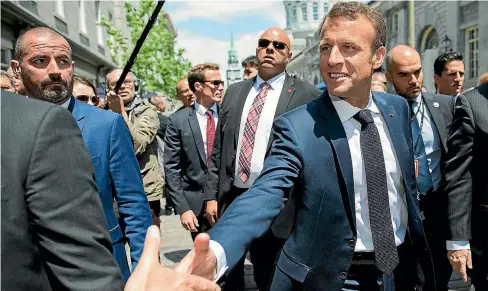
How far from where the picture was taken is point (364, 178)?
2.47 metres

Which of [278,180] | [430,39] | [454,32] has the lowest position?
[278,180]

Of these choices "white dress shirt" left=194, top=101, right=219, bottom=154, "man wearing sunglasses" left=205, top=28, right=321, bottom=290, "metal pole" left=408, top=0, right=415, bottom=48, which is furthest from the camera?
"metal pole" left=408, top=0, right=415, bottom=48

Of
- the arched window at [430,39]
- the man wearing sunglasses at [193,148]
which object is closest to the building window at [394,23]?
the arched window at [430,39]

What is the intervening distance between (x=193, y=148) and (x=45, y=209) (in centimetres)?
403

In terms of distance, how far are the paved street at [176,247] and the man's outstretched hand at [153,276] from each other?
4.35 meters

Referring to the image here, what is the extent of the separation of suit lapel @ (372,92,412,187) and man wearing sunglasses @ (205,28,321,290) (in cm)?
138

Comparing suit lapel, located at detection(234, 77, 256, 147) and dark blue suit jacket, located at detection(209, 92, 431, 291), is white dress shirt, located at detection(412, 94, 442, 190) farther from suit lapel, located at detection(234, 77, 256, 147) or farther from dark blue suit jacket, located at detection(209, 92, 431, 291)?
dark blue suit jacket, located at detection(209, 92, 431, 291)

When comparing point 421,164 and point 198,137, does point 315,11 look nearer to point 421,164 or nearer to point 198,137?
point 198,137

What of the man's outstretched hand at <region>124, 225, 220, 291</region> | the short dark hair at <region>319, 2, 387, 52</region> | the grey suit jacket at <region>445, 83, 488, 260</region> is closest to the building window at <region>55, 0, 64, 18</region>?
the grey suit jacket at <region>445, 83, 488, 260</region>

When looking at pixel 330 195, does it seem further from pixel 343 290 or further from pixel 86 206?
pixel 86 206

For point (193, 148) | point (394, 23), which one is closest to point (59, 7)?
point (193, 148)

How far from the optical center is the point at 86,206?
1.43 meters

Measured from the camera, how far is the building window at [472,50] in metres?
25.8

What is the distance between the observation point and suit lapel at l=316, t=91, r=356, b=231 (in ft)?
7.84
